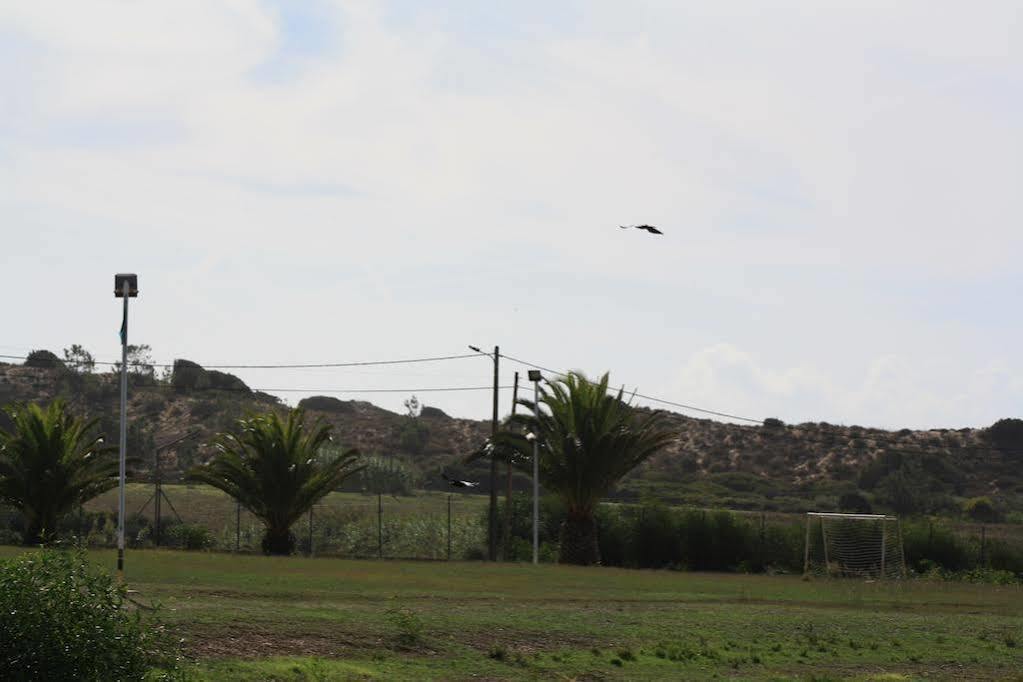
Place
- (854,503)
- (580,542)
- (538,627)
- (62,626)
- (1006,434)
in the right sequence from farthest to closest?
(1006,434), (854,503), (580,542), (538,627), (62,626)

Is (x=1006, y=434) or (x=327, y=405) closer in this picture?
(x=1006, y=434)

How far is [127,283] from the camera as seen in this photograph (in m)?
29.3

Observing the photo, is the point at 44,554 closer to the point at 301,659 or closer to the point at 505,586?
the point at 301,659

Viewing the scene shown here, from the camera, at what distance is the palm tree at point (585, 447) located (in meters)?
46.5

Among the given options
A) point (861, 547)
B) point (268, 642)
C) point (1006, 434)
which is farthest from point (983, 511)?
point (268, 642)

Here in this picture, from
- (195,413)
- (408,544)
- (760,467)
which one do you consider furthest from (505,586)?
(195,413)

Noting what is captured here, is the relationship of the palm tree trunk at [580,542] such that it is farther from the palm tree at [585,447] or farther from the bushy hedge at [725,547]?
the bushy hedge at [725,547]

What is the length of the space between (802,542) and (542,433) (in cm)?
1114

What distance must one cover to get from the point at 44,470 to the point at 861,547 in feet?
84.4

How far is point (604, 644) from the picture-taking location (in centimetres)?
2320

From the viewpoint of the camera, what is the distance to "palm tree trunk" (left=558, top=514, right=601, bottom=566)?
4656 centimetres

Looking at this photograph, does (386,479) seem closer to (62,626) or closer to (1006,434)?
(1006,434)

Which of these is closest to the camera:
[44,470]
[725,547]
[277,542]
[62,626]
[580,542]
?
[62,626]

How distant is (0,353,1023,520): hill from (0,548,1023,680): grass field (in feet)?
190
